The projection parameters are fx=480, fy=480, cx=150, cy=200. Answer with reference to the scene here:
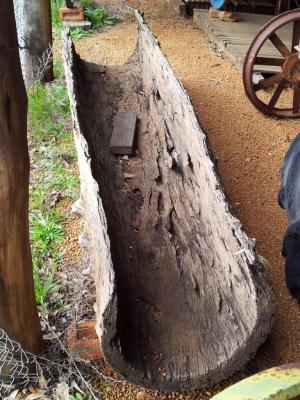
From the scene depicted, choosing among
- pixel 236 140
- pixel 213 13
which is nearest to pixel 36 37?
pixel 236 140

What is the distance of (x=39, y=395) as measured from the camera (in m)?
2.34

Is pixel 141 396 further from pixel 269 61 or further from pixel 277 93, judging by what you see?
pixel 269 61

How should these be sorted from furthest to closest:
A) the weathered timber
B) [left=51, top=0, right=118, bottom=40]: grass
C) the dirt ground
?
1. [left=51, top=0, right=118, bottom=40]: grass
2. the weathered timber
3. the dirt ground

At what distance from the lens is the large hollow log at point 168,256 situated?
7.20 feet

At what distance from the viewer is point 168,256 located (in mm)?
2969

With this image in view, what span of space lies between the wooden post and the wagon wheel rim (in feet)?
7.22

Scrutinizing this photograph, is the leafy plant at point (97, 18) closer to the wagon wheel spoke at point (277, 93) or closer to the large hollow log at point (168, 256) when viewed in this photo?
the wagon wheel spoke at point (277, 93)

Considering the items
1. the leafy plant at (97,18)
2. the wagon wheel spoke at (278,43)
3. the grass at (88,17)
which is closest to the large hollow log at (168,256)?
the wagon wheel spoke at (278,43)

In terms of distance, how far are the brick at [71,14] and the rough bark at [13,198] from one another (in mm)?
6434

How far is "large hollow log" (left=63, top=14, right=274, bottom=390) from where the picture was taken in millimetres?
2193

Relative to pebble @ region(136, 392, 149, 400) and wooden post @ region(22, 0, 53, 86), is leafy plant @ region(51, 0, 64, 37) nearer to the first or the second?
wooden post @ region(22, 0, 53, 86)

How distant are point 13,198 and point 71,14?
662 centimetres

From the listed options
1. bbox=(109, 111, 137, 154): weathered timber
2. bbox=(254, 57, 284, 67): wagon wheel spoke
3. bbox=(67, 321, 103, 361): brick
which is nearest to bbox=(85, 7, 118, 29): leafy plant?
bbox=(254, 57, 284, 67): wagon wheel spoke

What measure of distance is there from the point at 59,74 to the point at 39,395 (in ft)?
14.9
